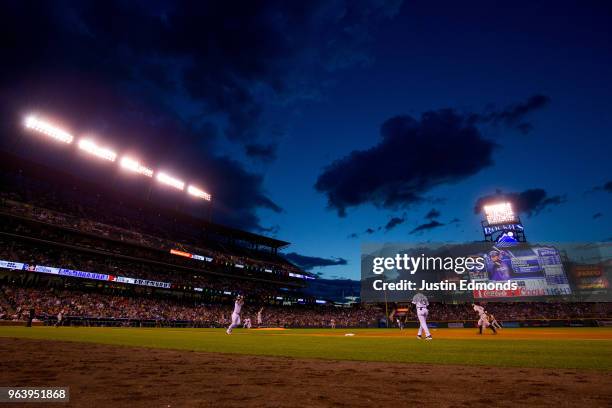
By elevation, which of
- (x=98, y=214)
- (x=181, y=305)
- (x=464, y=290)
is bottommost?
(x=181, y=305)

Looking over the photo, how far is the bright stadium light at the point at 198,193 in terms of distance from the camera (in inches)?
2349

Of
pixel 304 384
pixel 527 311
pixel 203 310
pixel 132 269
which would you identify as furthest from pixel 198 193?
pixel 527 311

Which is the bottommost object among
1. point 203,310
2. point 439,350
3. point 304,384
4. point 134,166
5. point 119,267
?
point 304,384

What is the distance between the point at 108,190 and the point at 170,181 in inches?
360

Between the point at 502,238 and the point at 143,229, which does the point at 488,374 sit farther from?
the point at 502,238

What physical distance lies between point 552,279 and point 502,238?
972 cm

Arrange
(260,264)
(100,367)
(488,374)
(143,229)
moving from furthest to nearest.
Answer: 1. (260,264)
2. (143,229)
3. (100,367)
4. (488,374)

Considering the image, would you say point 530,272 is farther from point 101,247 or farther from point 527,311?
point 101,247

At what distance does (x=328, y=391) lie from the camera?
4.09 meters

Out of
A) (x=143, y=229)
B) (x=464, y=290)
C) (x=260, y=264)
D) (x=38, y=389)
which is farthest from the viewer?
(x=464, y=290)

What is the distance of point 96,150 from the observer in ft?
152

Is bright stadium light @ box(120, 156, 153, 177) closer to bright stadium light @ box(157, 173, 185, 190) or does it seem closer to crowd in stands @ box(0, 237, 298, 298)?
bright stadium light @ box(157, 173, 185, 190)

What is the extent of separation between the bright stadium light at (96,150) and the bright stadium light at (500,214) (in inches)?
2533

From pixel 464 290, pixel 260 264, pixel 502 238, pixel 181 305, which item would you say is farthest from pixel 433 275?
pixel 181 305
